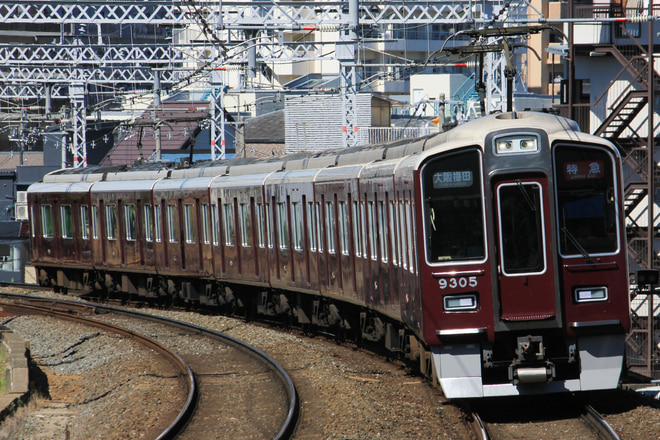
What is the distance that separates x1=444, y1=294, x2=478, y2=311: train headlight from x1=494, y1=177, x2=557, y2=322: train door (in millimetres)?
245

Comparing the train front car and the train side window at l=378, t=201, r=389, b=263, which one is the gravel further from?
the train side window at l=378, t=201, r=389, b=263

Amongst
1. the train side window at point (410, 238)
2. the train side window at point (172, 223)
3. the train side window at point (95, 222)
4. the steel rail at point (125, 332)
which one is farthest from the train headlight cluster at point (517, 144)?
the train side window at point (95, 222)

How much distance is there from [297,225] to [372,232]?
3634 millimetres

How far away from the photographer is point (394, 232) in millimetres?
10625

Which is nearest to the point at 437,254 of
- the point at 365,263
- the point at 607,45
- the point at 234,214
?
the point at 365,263

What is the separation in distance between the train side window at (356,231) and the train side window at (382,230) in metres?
1.05

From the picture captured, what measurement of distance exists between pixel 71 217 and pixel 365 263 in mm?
12674

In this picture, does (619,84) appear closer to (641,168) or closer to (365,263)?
(641,168)

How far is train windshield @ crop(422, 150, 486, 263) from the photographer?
8953 millimetres

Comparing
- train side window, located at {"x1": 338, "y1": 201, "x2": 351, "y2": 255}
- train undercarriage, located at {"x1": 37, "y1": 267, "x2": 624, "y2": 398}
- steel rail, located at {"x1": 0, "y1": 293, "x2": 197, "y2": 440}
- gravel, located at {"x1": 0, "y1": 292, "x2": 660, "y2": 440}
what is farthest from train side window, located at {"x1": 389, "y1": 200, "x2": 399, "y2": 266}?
steel rail, located at {"x1": 0, "y1": 293, "x2": 197, "y2": 440}

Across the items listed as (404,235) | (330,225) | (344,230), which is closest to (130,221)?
(330,225)

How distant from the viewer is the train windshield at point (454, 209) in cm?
895

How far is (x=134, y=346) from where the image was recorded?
15016 mm

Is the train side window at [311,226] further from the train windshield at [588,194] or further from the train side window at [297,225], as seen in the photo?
the train windshield at [588,194]
